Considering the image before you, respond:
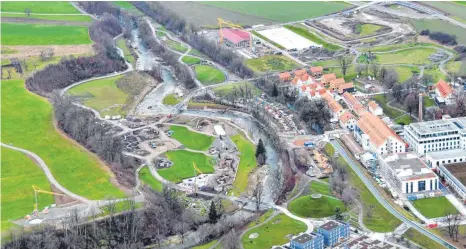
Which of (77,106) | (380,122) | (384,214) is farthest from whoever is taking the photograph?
(77,106)

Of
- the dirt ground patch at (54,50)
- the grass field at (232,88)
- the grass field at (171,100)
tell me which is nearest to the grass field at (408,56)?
the grass field at (232,88)

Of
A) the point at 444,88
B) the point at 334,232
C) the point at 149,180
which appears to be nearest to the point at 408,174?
the point at 334,232

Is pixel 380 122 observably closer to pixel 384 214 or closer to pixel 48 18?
pixel 384 214

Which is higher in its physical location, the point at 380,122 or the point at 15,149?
the point at 380,122

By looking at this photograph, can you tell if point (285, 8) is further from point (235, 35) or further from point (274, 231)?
point (274, 231)

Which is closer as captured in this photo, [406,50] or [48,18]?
[406,50]

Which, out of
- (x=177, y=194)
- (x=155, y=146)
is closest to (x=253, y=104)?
(x=155, y=146)

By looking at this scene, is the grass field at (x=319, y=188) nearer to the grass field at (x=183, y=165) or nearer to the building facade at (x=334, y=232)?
the building facade at (x=334, y=232)

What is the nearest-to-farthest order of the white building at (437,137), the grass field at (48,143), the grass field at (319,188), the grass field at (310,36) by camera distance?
the grass field at (319,188), the grass field at (48,143), the white building at (437,137), the grass field at (310,36)
